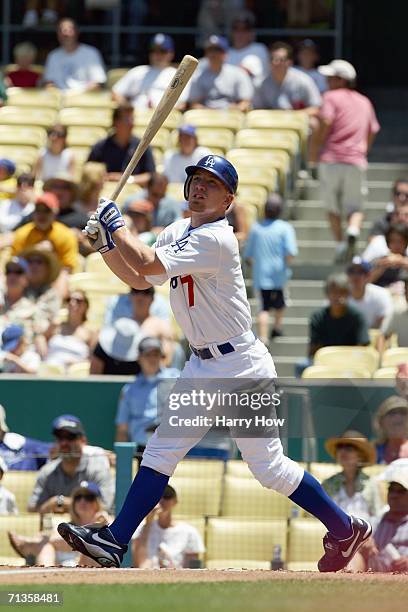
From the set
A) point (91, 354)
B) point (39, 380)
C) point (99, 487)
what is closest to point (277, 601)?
point (99, 487)

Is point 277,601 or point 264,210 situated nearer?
point 277,601

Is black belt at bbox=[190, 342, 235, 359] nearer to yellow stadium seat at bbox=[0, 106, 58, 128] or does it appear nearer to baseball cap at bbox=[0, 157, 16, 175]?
baseball cap at bbox=[0, 157, 16, 175]

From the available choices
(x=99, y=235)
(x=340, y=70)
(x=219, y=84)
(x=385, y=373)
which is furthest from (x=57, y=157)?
(x=99, y=235)

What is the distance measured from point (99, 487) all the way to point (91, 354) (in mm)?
2581

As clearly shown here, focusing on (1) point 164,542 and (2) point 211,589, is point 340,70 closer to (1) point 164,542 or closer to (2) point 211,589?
(1) point 164,542

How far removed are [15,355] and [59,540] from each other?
2504mm

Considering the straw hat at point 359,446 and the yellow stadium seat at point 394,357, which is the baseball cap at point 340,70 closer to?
the yellow stadium seat at point 394,357

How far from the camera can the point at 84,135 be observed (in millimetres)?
14430

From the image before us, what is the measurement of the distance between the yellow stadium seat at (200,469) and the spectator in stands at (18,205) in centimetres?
428

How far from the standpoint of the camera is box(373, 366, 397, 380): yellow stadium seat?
404 inches

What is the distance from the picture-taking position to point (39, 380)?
10.4 metres

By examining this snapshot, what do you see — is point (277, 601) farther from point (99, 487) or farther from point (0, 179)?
point (0, 179)

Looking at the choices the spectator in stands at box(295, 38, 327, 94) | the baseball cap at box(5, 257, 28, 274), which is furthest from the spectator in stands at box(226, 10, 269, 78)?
the baseball cap at box(5, 257, 28, 274)

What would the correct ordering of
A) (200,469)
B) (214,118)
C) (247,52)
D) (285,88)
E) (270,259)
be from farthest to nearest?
(247,52), (285,88), (214,118), (270,259), (200,469)
